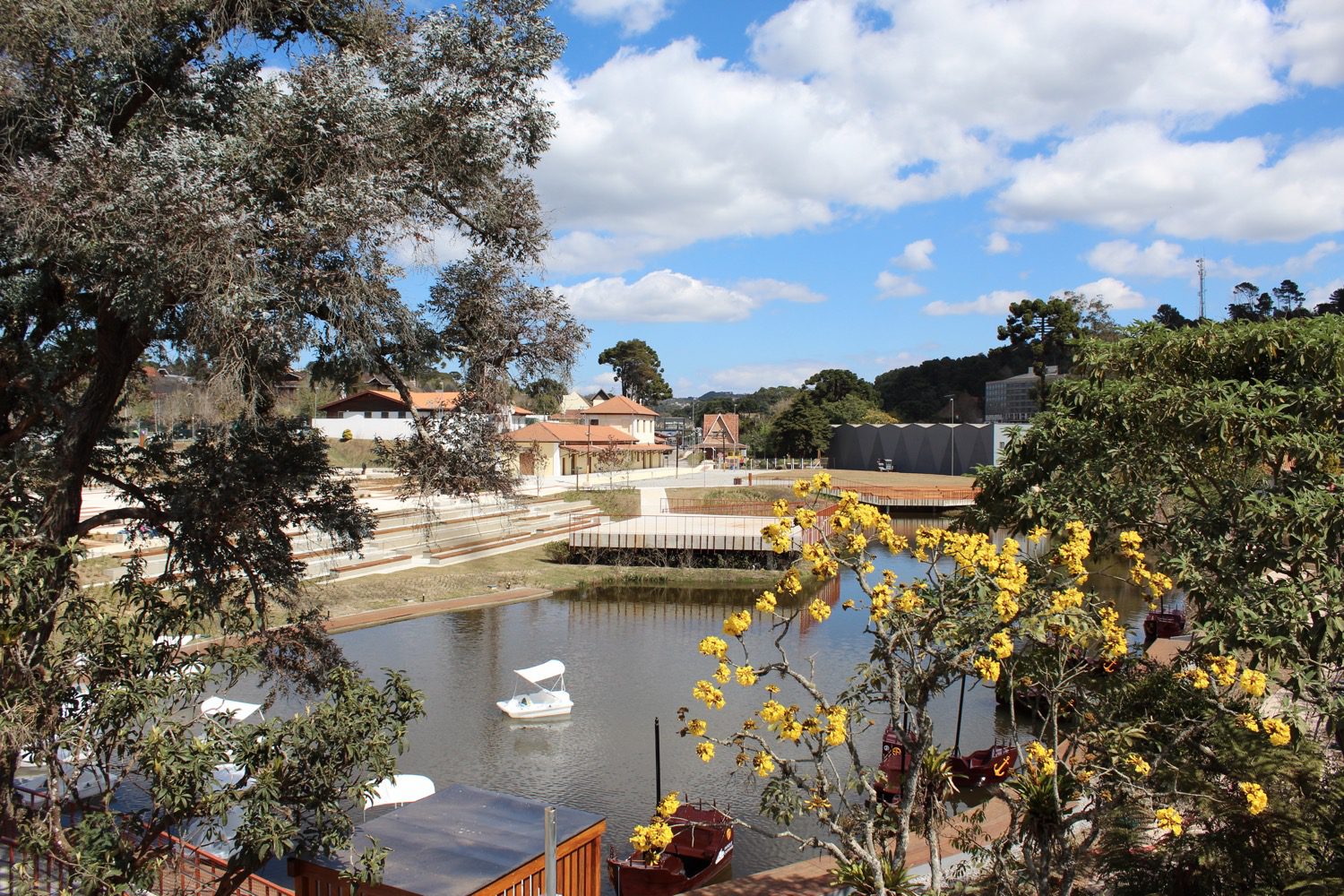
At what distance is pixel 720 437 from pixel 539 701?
244ft

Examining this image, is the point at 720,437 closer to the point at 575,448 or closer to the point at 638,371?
the point at 638,371

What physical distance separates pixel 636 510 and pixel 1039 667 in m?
35.6

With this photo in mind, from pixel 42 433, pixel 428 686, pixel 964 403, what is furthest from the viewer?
pixel 964 403

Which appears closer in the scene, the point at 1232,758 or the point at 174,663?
the point at 174,663

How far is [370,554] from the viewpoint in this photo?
28.3 m

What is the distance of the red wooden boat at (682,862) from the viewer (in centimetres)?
1067

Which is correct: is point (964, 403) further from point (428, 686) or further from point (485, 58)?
point (485, 58)

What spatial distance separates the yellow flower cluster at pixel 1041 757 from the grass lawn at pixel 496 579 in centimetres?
1937

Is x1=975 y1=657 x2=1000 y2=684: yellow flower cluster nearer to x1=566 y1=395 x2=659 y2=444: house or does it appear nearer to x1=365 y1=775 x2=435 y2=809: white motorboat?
x1=365 y1=775 x2=435 y2=809: white motorboat

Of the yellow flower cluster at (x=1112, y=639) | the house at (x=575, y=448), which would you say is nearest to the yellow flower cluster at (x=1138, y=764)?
the yellow flower cluster at (x=1112, y=639)

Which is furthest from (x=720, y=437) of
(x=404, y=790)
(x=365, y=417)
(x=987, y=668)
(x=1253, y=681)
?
(x=987, y=668)

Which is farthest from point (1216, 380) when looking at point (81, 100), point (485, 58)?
point (81, 100)

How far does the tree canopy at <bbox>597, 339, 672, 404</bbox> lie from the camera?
98.2 meters

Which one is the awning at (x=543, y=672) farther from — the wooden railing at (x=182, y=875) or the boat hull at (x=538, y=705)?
the wooden railing at (x=182, y=875)
